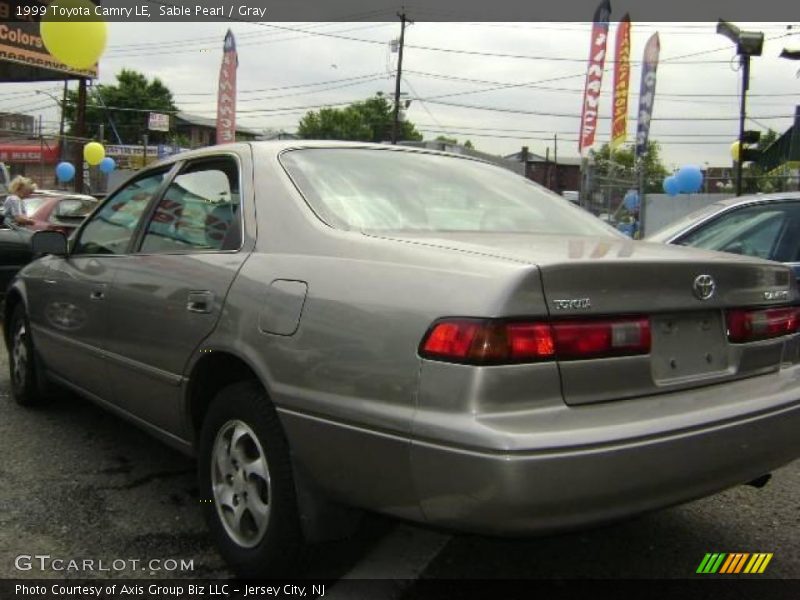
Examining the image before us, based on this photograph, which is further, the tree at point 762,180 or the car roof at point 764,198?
the tree at point 762,180

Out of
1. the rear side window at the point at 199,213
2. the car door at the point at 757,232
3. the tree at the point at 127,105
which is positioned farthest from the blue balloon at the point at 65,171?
the tree at the point at 127,105

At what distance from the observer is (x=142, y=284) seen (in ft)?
10.8

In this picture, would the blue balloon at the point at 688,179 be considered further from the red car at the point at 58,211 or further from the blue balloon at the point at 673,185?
the red car at the point at 58,211

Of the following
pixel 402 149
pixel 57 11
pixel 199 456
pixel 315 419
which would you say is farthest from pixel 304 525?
pixel 57 11

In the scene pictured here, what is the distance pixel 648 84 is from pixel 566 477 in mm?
19361

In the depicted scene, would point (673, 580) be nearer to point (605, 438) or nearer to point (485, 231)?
point (605, 438)

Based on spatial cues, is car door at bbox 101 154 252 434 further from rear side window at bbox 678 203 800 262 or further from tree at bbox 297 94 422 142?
tree at bbox 297 94 422 142

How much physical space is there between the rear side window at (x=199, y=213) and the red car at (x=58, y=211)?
22.6 feet

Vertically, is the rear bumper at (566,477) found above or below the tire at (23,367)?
above

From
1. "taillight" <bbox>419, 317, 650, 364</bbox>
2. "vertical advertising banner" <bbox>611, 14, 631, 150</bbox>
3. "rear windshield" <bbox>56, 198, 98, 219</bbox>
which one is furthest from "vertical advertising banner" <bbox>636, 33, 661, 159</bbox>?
"taillight" <bbox>419, 317, 650, 364</bbox>

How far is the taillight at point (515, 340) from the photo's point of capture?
200 centimetres

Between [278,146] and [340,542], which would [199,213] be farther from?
[340,542]

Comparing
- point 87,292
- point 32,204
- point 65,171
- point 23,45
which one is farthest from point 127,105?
point 87,292

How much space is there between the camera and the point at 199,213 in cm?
327
